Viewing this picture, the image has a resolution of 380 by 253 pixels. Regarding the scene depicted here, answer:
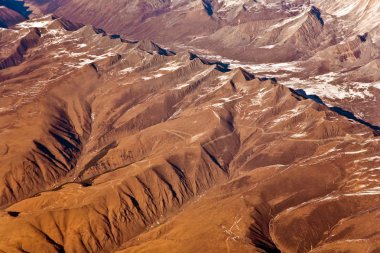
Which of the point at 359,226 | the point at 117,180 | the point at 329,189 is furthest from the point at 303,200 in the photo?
the point at 117,180

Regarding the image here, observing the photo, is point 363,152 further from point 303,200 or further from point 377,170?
point 303,200

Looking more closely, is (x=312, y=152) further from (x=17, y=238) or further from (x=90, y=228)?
(x=17, y=238)

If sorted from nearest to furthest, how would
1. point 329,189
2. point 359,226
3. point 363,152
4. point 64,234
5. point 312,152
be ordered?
1. point 359,226
2. point 64,234
3. point 329,189
4. point 363,152
5. point 312,152

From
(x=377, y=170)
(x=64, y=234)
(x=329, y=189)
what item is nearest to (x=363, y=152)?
(x=377, y=170)

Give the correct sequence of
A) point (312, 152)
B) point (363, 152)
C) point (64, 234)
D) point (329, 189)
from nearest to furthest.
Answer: point (64, 234) → point (329, 189) → point (363, 152) → point (312, 152)

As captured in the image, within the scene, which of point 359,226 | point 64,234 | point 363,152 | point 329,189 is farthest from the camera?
point 363,152

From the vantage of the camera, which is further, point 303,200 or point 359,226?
point 303,200

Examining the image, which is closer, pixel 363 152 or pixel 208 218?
pixel 208 218

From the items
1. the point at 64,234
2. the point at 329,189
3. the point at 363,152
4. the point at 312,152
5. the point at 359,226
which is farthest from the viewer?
the point at 312,152
